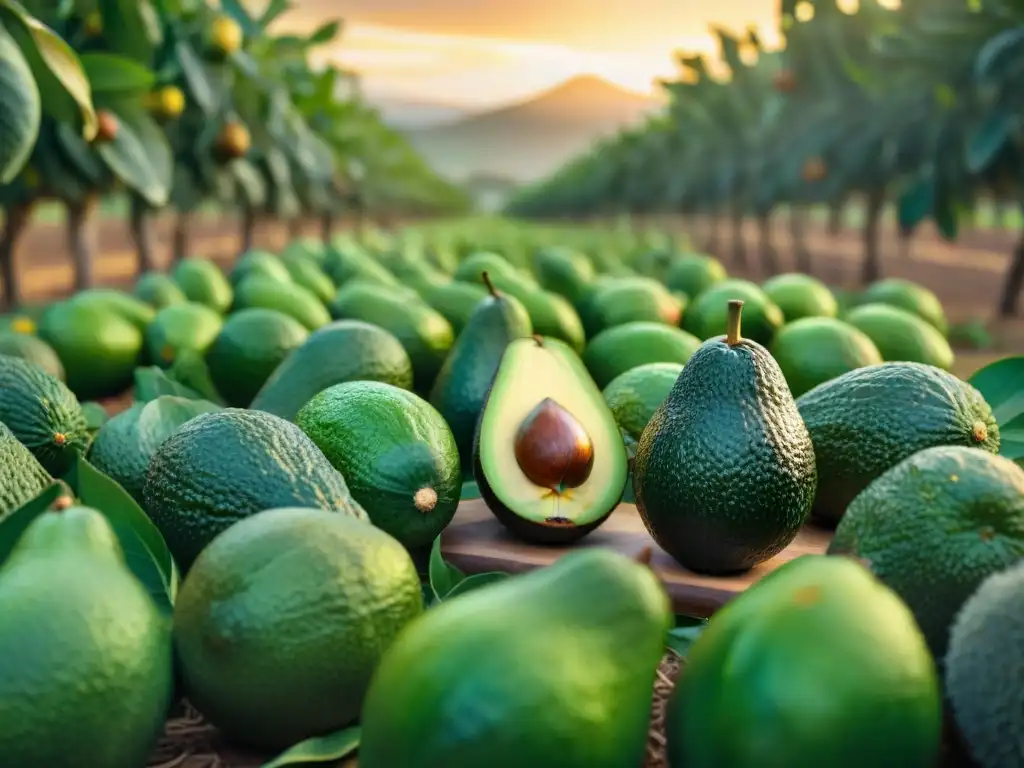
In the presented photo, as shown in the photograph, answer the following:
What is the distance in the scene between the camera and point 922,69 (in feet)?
42.3

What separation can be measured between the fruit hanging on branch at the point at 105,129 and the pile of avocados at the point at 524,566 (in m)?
3.65

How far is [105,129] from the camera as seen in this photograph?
19.1ft

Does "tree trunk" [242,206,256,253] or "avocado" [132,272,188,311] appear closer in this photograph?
"avocado" [132,272,188,311]

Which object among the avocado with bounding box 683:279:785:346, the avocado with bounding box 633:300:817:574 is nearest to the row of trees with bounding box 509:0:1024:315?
the avocado with bounding box 683:279:785:346

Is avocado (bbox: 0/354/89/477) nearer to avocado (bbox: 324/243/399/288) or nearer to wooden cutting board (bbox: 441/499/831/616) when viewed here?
wooden cutting board (bbox: 441/499/831/616)

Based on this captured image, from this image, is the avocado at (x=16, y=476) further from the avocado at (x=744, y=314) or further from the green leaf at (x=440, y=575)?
the avocado at (x=744, y=314)

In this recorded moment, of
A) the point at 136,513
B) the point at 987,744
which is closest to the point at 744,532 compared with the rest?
the point at 987,744

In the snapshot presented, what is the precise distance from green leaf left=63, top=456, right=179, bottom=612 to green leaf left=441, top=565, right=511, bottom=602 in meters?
0.45

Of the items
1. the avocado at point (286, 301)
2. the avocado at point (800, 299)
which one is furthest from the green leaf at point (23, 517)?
the avocado at point (800, 299)

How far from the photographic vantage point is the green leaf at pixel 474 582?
1715 mm

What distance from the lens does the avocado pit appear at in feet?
6.41

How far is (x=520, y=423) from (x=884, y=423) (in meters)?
0.72

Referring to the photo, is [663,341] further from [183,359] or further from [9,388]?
[9,388]

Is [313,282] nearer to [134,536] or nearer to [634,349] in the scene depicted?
[634,349]
